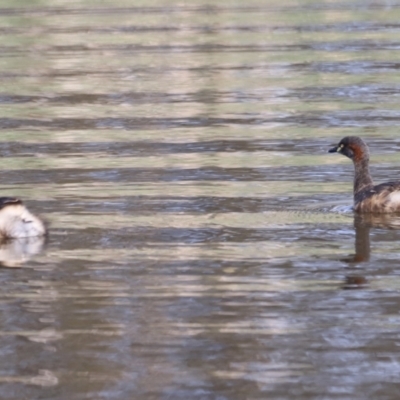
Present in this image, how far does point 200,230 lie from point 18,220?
4.50ft

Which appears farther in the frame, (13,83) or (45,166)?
(13,83)

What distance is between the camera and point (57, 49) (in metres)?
24.5

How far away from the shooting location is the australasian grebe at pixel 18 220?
33.9ft

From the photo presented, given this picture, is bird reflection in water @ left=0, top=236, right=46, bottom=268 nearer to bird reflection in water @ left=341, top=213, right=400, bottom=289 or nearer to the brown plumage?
bird reflection in water @ left=341, top=213, right=400, bottom=289

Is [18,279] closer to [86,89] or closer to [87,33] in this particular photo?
[86,89]

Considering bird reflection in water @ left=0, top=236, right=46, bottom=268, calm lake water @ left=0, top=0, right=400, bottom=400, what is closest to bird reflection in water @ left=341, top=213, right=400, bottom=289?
calm lake water @ left=0, top=0, right=400, bottom=400

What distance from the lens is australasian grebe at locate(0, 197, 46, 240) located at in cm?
1034

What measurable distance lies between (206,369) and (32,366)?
93 centimetres

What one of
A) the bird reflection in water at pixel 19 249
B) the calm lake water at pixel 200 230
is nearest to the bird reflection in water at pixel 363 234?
the calm lake water at pixel 200 230

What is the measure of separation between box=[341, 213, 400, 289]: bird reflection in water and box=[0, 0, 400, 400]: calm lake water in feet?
0.08

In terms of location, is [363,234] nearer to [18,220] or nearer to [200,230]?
[200,230]

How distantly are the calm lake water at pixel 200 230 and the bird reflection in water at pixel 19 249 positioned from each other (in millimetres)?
27

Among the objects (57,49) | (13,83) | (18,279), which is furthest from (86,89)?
(18,279)

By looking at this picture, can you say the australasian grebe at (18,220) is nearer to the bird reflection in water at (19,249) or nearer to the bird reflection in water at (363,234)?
the bird reflection in water at (19,249)
